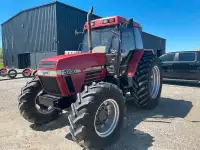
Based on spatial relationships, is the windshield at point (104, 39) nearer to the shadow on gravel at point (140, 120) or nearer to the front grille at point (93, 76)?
the front grille at point (93, 76)

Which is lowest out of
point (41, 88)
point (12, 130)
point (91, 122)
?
point (12, 130)

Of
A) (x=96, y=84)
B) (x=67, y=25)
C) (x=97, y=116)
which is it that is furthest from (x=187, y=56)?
(x=67, y=25)

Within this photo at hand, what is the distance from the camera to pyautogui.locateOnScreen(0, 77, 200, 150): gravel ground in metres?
2.99

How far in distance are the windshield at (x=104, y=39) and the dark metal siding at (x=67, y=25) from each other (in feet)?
39.0

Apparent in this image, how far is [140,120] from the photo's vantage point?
4.04 meters

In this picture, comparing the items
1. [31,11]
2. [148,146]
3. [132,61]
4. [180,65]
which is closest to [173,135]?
[148,146]

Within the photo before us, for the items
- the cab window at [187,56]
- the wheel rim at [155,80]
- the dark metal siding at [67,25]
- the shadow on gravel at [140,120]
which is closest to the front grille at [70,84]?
the shadow on gravel at [140,120]

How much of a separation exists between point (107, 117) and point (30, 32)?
1840 cm

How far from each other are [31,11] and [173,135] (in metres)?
19.3

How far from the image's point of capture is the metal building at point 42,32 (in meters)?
16.7

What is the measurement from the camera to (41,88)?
385 cm

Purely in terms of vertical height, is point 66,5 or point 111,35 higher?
point 66,5

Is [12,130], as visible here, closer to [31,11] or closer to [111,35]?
[111,35]

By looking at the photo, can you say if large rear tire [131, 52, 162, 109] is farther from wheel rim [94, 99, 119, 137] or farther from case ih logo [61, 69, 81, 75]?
case ih logo [61, 69, 81, 75]
